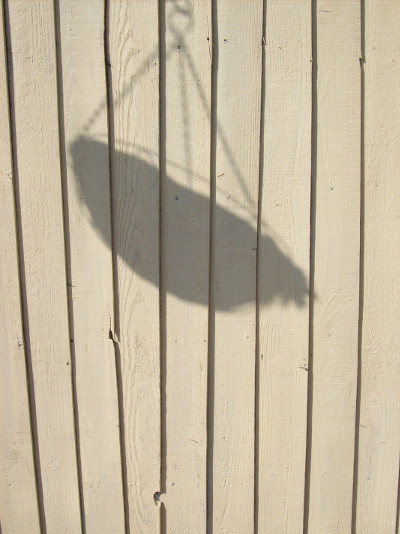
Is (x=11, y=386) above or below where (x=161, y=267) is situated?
below

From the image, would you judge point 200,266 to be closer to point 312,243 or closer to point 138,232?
point 138,232

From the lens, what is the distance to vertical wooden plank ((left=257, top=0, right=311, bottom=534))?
159 centimetres

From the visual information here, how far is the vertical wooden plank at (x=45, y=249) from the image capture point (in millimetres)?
1604

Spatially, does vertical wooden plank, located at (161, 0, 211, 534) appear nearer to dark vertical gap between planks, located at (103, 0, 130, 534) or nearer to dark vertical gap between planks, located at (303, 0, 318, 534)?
dark vertical gap between planks, located at (103, 0, 130, 534)

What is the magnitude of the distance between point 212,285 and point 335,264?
425 millimetres

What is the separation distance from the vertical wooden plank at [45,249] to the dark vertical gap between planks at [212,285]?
0.49 metres

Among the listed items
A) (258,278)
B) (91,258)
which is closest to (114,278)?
(91,258)

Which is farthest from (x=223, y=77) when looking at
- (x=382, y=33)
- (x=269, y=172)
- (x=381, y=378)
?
(x=381, y=378)

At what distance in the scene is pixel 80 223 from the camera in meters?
1.66

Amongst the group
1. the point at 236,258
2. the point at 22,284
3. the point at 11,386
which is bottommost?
the point at 11,386

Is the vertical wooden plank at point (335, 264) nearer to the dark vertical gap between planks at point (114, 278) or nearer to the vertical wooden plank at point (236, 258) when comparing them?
the vertical wooden plank at point (236, 258)

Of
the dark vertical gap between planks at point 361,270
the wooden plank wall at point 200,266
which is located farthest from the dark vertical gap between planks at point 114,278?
the dark vertical gap between planks at point 361,270

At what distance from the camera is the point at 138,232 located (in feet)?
5.42

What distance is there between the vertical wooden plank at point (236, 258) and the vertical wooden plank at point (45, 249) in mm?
536
